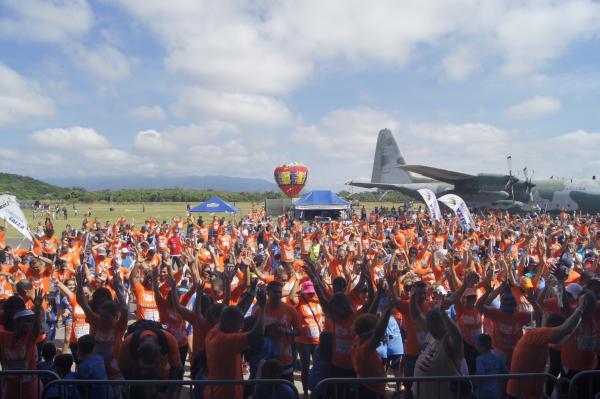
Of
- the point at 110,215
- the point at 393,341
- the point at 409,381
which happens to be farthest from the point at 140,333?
the point at 110,215

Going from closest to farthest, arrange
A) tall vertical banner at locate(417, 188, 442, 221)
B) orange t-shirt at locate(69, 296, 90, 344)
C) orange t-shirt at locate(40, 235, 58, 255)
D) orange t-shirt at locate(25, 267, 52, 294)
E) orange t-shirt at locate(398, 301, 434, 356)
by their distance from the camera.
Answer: orange t-shirt at locate(398, 301, 434, 356) → orange t-shirt at locate(69, 296, 90, 344) → orange t-shirt at locate(25, 267, 52, 294) → orange t-shirt at locate(40, 235, 58, 255) → tall vertical banner at locate(417, 188, 442, 221)

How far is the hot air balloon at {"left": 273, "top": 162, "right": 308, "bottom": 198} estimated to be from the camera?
1607 inches

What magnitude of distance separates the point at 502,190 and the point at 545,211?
3632 mm

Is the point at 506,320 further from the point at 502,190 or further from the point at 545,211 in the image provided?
the point at 502,190

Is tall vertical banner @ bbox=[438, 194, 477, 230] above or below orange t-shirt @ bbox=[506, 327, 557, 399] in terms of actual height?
above

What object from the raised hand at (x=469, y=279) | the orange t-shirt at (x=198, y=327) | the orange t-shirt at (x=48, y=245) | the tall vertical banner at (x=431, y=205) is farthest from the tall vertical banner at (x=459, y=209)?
the orange t-shirt at (x=198, y=327)

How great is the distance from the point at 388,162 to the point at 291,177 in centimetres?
894

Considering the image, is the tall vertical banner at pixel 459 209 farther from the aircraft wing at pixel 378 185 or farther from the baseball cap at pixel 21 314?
the aircraft wing at pixel 378 185

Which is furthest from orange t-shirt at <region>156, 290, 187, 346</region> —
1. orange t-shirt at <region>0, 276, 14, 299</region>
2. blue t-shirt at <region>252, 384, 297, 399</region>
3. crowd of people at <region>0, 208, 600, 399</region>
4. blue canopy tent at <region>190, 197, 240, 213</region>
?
blue canopy tent at <region>190, 197, 240, 213</region>

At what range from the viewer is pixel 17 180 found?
12194cm

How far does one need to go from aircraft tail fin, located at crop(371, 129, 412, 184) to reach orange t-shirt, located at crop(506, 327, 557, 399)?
36.5 meters

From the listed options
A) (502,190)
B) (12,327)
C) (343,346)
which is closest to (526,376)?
(343,346)

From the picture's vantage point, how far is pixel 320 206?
31.2m

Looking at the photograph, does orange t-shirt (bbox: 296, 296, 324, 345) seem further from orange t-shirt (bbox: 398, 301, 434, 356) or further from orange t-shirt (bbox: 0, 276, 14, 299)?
orange t-shirt (bbox: 0, 276, 14, 299)
